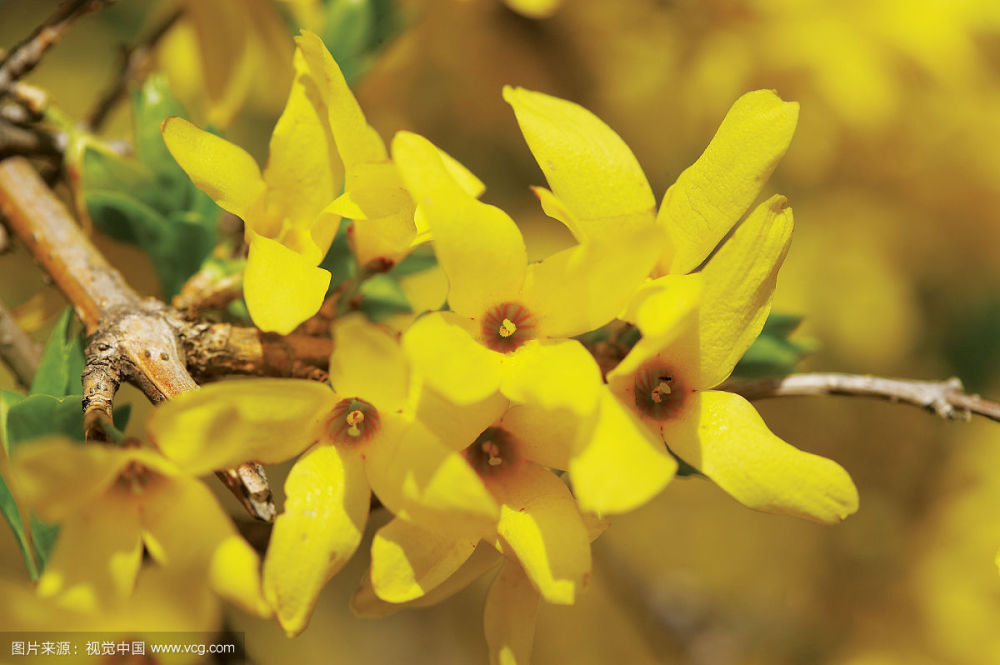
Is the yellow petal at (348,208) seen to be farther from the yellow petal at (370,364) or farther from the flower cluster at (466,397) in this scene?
the yellow petal at (370,364)

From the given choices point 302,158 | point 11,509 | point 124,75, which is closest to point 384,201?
point 302,158

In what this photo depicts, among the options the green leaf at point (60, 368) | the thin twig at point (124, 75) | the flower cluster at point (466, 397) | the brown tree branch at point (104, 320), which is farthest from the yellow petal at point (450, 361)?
the thin twig at point (124, 75)

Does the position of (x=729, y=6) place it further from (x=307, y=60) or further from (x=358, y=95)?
(x=307, y=60)

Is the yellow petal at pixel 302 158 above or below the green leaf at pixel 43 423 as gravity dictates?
above

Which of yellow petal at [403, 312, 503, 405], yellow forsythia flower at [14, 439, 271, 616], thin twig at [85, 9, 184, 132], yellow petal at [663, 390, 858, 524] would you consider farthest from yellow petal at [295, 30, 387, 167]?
thin twig at [85, 9, 184, 132]

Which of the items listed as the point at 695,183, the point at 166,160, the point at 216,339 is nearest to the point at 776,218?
the point at 695,183

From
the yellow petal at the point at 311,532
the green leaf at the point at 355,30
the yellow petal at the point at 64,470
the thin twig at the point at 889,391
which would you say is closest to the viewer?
the yellow petal at the point at 64,470

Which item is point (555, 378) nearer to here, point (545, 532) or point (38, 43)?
point (545, 532)

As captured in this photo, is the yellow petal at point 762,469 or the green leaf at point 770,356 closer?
the yellow petal at point 762,469
